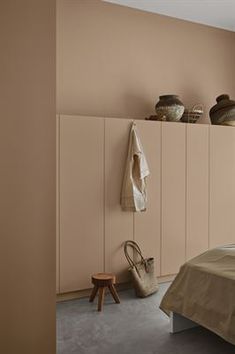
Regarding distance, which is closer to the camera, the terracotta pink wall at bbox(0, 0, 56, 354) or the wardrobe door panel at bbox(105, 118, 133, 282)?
the terracotta pink wall at bbox(0, 0, 56, 354)

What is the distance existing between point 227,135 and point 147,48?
137cm

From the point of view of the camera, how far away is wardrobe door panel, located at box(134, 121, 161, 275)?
12.6 feet

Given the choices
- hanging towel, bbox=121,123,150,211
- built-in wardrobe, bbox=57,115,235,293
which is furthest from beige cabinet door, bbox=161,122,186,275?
hanging towel, bbox=121,123,150,211

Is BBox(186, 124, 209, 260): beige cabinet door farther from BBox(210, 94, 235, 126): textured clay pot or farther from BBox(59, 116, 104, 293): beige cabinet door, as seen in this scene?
BBox(59, 116, 104, 293): beige cabinet door

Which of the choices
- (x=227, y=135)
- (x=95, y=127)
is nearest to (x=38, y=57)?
(x=95, y=127)

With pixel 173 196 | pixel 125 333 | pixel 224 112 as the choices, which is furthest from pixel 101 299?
pixel 224 112

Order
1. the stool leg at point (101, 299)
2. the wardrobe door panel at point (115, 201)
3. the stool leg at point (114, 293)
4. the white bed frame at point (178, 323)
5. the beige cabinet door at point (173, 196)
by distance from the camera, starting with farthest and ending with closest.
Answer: the beige cabinet door at point (173, 196) → the wardrobe door panel at point (115, 201) → the stool leg at point (114, 293) → the stool leg at point (101, 299) → the white bed frame at point (178, 323)

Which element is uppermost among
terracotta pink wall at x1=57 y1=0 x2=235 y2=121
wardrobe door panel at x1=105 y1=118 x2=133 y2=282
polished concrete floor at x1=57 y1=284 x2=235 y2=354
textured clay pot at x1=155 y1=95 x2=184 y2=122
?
terracotta pink wall at x1=57 y1=0 x2=235 y2=121

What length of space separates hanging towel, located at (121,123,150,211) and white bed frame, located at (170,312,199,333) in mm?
1172

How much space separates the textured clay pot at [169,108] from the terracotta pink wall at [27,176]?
2.61 metres

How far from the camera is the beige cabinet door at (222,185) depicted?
4305 mm

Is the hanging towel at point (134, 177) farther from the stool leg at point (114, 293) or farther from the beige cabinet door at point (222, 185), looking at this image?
the beige cabinet door at point (222, 185)

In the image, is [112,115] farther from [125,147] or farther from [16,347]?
[16,347]

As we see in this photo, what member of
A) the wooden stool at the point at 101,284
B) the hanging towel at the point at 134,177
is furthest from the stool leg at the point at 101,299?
the hanging towel at the point at 134,177
